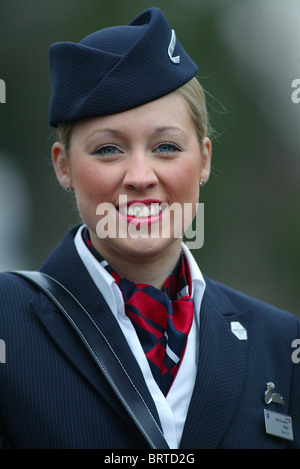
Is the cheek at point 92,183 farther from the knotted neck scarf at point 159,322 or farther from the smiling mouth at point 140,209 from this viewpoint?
the knotted neck scarf at point 159,322

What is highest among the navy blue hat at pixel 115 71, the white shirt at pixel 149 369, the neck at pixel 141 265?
the navy blue hat at pixel 115 71

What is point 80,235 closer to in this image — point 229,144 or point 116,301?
point 116,301

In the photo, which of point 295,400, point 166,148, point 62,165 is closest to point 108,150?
point 166,148

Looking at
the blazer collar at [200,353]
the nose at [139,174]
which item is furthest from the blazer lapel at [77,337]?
the nose at [139,174]

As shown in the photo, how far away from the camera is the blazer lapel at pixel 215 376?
2.55m

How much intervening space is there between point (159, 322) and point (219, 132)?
25.6ft

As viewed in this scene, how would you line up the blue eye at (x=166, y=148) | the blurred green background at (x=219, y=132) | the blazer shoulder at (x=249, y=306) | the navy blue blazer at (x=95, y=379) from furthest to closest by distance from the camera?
the blurred green background at (x=219, y=132) → the blazer shoulder at (x=249, y=306) → the blue eye at (x=166, y=148) → the navy blue blazer at (x=95, y=379)

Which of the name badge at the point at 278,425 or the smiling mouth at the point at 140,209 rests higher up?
the smiling mouth at the point at 140,209

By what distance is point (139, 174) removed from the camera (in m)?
2.54

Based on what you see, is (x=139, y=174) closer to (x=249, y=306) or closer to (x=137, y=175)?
(x=137, y=175)

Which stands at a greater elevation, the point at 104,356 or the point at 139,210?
the point at 139,210

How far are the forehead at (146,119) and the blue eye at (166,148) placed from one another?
0.07 m

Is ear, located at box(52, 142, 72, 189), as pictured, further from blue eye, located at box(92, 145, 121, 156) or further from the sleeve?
the sleeve

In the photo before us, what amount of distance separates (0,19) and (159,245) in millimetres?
8662
